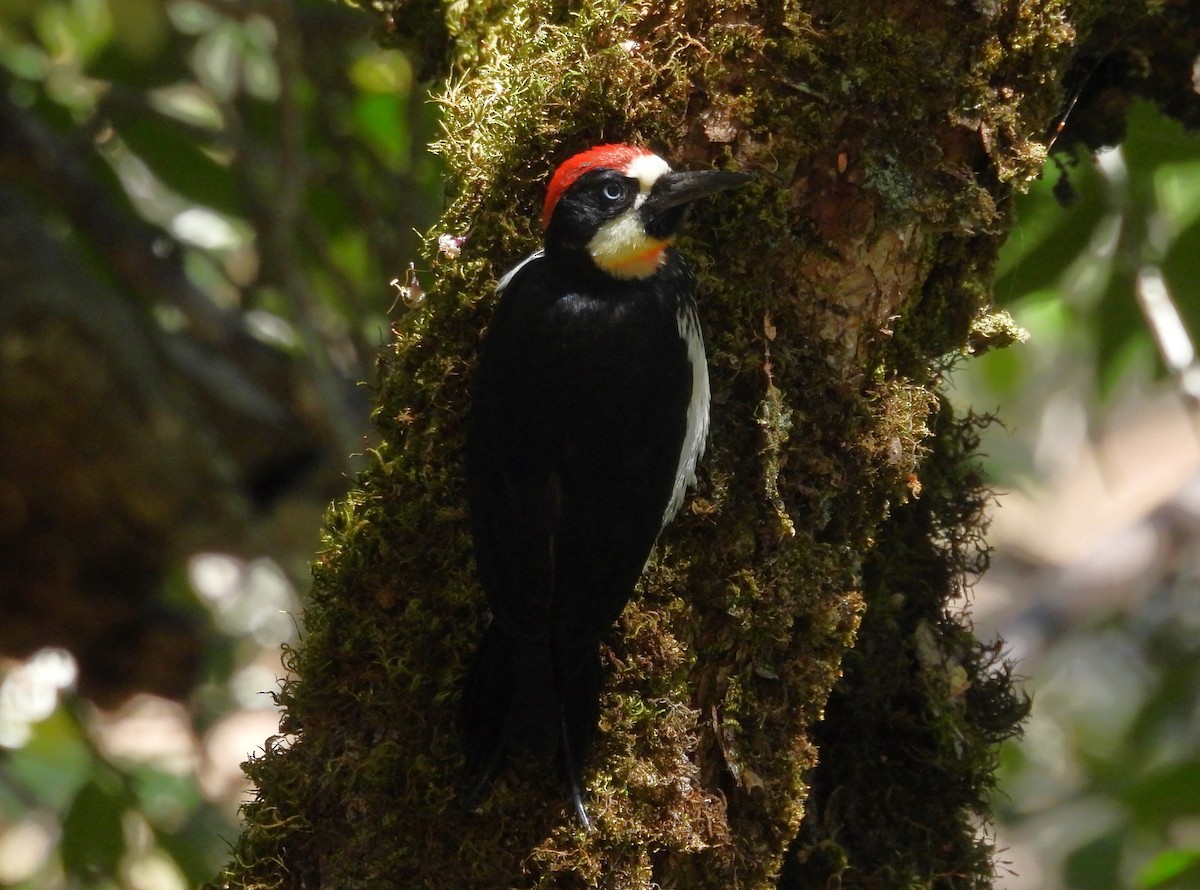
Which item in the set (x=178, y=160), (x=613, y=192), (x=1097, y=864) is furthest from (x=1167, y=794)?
(x=178, y=160)

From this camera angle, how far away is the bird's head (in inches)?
91.8

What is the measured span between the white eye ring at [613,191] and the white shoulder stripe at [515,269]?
0.55 feet

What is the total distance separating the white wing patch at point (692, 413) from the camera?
238 cm

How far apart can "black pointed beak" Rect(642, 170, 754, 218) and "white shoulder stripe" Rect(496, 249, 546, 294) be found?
0.25 m

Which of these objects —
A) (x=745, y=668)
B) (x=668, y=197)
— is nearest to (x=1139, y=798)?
(x=745, y=668)

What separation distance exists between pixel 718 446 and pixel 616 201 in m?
0.48

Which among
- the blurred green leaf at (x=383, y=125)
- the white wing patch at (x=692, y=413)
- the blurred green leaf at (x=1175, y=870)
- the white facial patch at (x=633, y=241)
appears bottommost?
the blurred green leaf at (x=1175, y=870)

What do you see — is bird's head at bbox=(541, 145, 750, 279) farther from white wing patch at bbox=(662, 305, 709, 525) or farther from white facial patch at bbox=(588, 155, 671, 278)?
white wing patch at bbox=(662, 305, 709, 525)


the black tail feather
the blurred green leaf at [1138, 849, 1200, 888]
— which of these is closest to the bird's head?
the black tail feather

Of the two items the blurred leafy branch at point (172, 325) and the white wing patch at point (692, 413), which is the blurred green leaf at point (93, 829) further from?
the white wing patch at point (692, 413)

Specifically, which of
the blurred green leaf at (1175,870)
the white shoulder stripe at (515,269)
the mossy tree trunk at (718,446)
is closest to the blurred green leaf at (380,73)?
the mossy tree trunk at (718,446)

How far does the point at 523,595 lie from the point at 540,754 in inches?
10.7

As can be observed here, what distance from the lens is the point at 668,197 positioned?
232cm

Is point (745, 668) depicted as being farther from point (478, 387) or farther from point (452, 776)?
point (478, 387)
